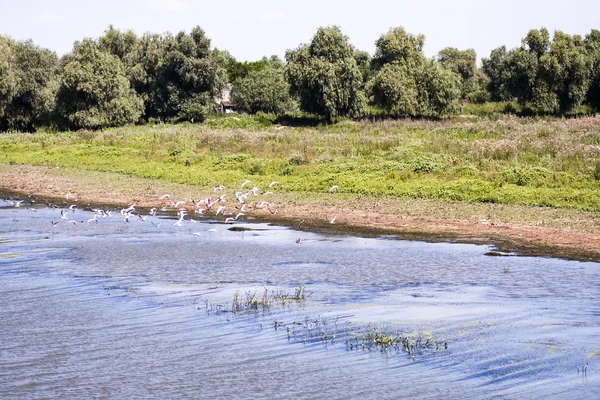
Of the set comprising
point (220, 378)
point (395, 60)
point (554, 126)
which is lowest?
point (220, 378)

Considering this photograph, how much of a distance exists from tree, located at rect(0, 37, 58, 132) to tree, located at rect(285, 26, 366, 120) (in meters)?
22.7

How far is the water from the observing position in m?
9.97

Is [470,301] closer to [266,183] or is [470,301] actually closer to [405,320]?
[405,320]

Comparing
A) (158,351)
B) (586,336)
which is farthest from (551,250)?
(158,351)

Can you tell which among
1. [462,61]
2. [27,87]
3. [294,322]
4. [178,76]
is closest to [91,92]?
[27,87]

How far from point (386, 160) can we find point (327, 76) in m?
35.8

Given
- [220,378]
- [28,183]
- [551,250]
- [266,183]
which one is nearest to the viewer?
[220,378]

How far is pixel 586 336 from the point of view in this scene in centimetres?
1175

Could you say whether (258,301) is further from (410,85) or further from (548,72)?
(548,72)

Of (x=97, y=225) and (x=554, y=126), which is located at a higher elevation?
(x=554, y=126)

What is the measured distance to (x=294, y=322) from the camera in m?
12.9

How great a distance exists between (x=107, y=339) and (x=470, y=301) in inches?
256

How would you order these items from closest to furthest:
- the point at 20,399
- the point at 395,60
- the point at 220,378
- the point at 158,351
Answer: the point at 20,399 → the point at 220,378 → the point at 158,351 → the point at 395,60

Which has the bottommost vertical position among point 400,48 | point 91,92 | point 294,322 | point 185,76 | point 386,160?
point 294,322
